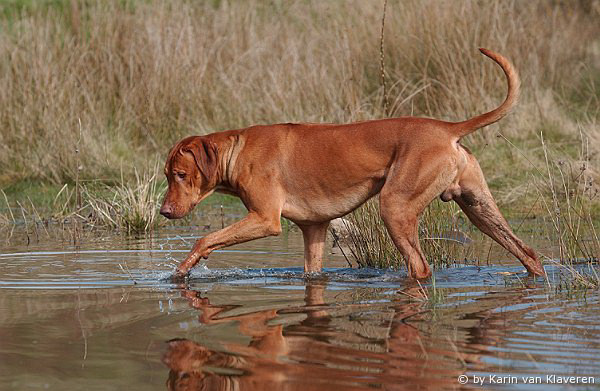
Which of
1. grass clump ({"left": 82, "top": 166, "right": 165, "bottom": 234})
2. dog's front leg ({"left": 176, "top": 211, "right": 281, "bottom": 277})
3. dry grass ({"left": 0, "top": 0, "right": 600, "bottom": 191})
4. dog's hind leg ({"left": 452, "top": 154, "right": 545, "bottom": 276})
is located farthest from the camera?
dry grass ({"left": 0, "top": 0, "right": 600, "bottom": 191})

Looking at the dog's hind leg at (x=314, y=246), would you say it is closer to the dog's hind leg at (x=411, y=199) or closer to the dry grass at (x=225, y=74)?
the dog's hind leg at (x=411, y=199)

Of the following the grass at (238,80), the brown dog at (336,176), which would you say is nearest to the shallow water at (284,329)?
the brown dog at (336,176)

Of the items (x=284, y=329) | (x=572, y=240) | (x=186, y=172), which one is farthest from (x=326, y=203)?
(x=284, y=329)

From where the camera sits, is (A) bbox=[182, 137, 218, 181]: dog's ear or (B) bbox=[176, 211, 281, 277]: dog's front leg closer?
(B) bbox=[176, 211, 281, 277]: dog's front leg

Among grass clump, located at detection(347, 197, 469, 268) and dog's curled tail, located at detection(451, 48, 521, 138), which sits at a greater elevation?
dog's curled tail, located at detection(451, 48, 521, 138)

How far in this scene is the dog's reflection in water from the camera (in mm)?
4496

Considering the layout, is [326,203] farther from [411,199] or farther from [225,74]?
[225,74]

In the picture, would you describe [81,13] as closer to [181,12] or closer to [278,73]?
[181,12]

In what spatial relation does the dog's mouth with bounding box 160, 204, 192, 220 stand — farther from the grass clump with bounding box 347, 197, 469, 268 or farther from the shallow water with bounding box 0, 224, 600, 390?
the grass clump with bounding box 347, 197, 469, 268

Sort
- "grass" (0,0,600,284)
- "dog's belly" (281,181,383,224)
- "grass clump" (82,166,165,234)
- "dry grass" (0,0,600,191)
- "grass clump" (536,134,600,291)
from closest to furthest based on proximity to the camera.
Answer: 1. "grass clump" (536,134,600,291)
2. "dog's belly" (281,181,383,224)
3. "grass clump" (82,166,165,234)
4. "grass" (0,0,600,284)
5. "dry grass" (0,0,600,191)

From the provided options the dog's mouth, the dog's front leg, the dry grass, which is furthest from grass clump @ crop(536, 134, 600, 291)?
the dog's mouth

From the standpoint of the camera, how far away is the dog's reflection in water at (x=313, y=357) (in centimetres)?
450

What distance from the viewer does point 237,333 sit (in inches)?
218

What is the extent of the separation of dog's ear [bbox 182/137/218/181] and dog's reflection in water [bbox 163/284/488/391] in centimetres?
193
